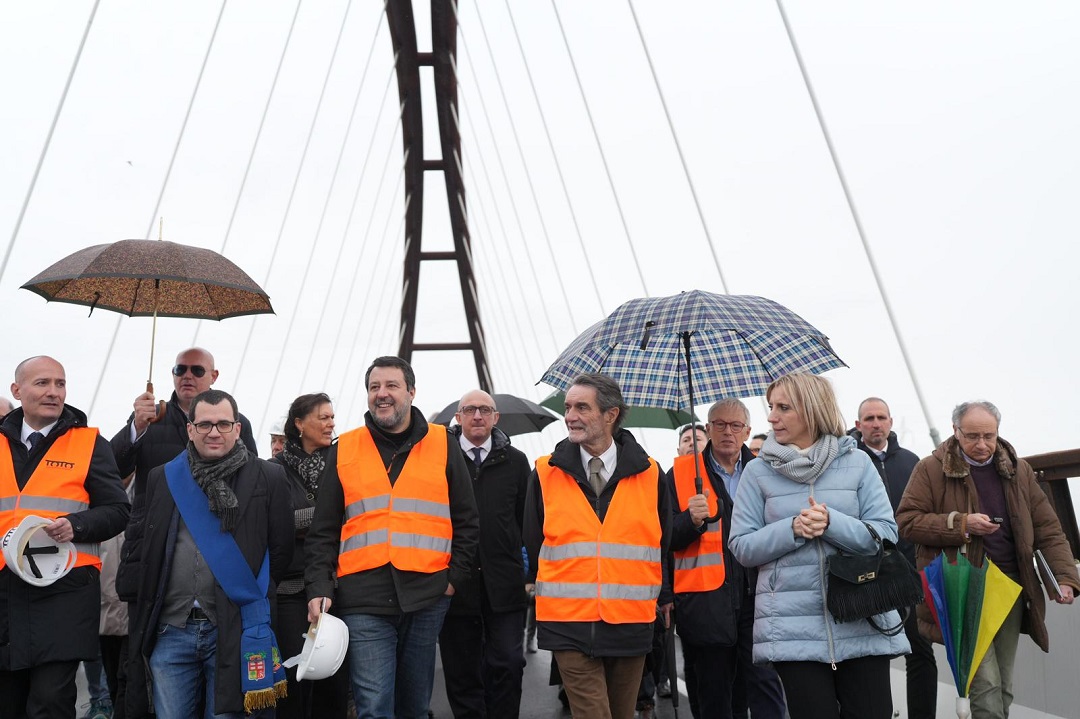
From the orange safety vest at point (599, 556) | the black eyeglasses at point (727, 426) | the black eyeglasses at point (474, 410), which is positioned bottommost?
the orange safety vest at point (599, 556)

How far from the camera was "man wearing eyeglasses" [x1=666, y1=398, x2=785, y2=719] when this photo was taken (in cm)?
532

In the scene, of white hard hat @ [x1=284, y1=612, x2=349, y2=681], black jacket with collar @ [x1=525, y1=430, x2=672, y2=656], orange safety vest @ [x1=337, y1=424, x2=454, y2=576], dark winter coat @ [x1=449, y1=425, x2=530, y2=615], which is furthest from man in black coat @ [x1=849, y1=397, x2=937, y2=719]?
white hard hat @ [x1=284, y1=612, x2=349, y2=681]

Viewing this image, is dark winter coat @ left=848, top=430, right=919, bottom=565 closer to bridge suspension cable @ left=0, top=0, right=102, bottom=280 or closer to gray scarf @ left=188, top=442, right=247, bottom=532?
gray scarf @ left=188, top=442, right=247, bottom=532

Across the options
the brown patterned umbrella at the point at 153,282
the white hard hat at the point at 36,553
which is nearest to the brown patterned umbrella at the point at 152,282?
the brown patterned umbrella at the point at 153,282

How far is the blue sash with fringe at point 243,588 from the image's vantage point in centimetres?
422

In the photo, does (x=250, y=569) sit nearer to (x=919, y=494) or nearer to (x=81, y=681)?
(x=919, y=494)

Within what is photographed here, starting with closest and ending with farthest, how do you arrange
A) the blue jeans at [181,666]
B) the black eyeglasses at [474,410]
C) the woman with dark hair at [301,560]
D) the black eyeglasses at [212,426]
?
the blue jeans at [181,666]
the black eyeglasses at [212,426]
the woman with dark hair at [301,560]
the black eyeglasses at [474,410]

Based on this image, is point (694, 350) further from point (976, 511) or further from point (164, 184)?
point (164, 184)

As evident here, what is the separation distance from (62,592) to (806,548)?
2.93m

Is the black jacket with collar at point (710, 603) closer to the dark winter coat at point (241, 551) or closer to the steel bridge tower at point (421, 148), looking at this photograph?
the dark winter coat at point (241, 551)

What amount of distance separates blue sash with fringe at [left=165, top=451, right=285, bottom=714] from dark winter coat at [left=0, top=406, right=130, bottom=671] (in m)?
0.54

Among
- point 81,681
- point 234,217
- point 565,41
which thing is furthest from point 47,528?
point 565,41

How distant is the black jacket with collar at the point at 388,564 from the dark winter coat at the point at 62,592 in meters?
0.89

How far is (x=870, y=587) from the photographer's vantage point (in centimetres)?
381
